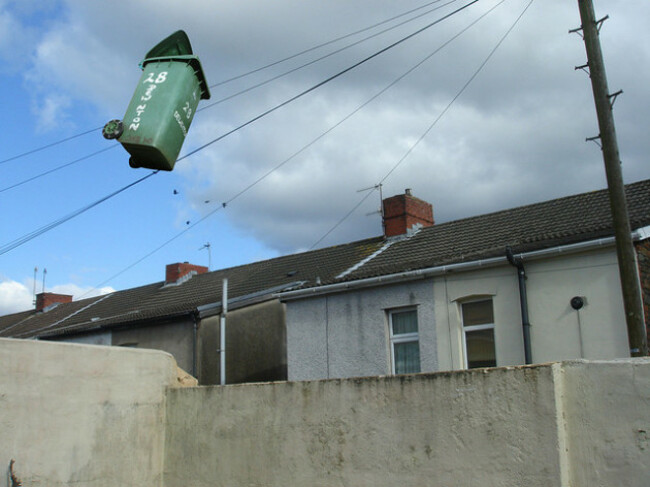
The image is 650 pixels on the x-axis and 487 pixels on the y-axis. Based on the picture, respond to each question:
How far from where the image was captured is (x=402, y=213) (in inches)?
739

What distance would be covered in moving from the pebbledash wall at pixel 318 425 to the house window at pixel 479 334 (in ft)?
20.9

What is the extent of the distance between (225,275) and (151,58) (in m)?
17.0

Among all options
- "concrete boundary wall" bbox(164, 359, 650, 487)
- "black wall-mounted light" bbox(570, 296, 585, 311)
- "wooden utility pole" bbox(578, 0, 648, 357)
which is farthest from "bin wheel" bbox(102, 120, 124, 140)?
"black wall-mounted light" bbox(570, 296, 585, 311)

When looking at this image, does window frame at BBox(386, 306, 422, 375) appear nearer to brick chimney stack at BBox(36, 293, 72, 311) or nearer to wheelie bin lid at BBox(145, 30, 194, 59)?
wheelie bin lid at BBox(145, 30, 194, 59)

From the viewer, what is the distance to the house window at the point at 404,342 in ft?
48.0

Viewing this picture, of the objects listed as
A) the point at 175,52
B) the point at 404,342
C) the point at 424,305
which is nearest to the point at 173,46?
the point at 175,52

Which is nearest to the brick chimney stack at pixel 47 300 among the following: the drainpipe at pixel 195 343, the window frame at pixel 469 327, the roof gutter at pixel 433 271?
the drainpipe at pixel 195 343

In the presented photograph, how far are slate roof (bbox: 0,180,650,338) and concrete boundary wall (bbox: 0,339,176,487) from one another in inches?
265

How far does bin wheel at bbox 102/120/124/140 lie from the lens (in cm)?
707

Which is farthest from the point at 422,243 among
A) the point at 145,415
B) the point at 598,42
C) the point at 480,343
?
the point at 145,415

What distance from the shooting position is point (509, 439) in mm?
6527

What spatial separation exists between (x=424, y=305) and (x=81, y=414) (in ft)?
25.1

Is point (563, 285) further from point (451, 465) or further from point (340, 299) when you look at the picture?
point (451, 465)

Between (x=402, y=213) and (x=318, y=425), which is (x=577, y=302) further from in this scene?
(x=402, y=213)
